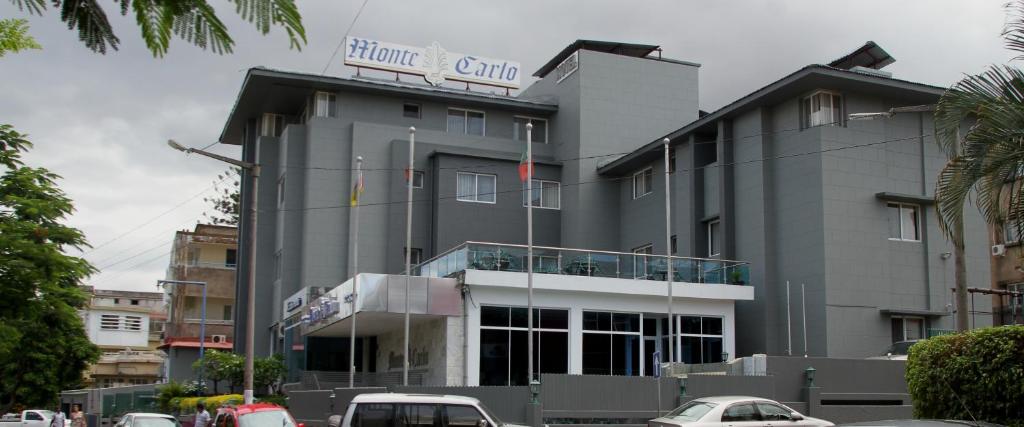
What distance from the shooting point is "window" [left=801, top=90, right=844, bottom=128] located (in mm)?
35438

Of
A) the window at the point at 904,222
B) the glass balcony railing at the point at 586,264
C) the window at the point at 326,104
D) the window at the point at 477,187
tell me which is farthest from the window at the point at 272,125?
the window at the point at 904,222

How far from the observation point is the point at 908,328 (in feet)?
117

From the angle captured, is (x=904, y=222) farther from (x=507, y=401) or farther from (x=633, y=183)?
(x=507, y=401)

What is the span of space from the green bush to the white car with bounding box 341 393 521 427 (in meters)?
6.96

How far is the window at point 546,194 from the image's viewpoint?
45.5 m

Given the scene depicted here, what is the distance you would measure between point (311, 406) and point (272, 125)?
19586 mm

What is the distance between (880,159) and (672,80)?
13.0m

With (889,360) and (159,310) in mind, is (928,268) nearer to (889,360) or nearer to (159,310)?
(889,360)

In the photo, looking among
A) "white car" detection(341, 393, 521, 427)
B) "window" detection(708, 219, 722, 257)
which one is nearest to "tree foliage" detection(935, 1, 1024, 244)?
"white car" detection(341, 393, 521, 427)

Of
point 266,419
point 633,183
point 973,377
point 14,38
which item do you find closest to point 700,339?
point 633,183

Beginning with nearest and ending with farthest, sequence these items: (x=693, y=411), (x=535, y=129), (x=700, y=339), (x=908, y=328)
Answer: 1. (x=693, y=411)
2. (x=908, y=328)
3. (x=700, y=339)
4. (x=535, y=129)

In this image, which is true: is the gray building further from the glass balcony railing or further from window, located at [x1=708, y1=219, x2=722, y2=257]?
the glass balcony railing

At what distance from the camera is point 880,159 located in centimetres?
3603

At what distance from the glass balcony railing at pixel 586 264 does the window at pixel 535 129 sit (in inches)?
465
